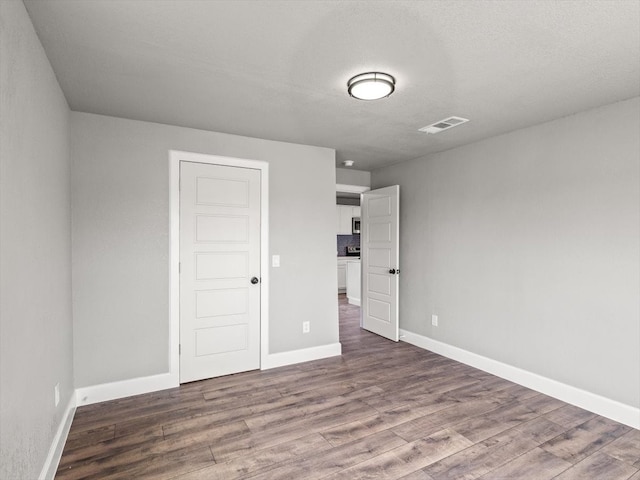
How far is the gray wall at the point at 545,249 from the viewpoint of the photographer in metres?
2.75

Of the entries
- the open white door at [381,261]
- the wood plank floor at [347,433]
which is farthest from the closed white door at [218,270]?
the open white door at [381,261]

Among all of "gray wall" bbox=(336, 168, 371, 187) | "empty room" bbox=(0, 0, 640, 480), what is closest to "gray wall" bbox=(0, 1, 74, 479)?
"empty room" bbox=(0, 0, 640, 480)

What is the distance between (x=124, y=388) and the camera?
10.2 ft

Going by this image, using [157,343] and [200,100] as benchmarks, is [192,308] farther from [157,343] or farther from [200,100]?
[200,100]

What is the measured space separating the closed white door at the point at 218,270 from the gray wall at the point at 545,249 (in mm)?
2242

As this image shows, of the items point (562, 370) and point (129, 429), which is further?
point (562, 370)

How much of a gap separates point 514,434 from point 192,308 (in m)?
2.89

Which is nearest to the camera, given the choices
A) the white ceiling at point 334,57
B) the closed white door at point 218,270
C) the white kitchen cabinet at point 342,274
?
the white ceiling at point 334,57

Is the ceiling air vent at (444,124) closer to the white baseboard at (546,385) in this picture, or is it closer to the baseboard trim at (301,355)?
the white baseboard at (546,385)

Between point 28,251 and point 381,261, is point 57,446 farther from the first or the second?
point 381,261

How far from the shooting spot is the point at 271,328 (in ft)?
12.5

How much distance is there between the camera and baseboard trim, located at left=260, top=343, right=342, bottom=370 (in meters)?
3.81

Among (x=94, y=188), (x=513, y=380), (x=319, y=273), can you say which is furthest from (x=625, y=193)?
(x=94, y=188)

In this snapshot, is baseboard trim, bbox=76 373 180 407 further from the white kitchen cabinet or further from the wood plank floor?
the white kitchen cabinet
